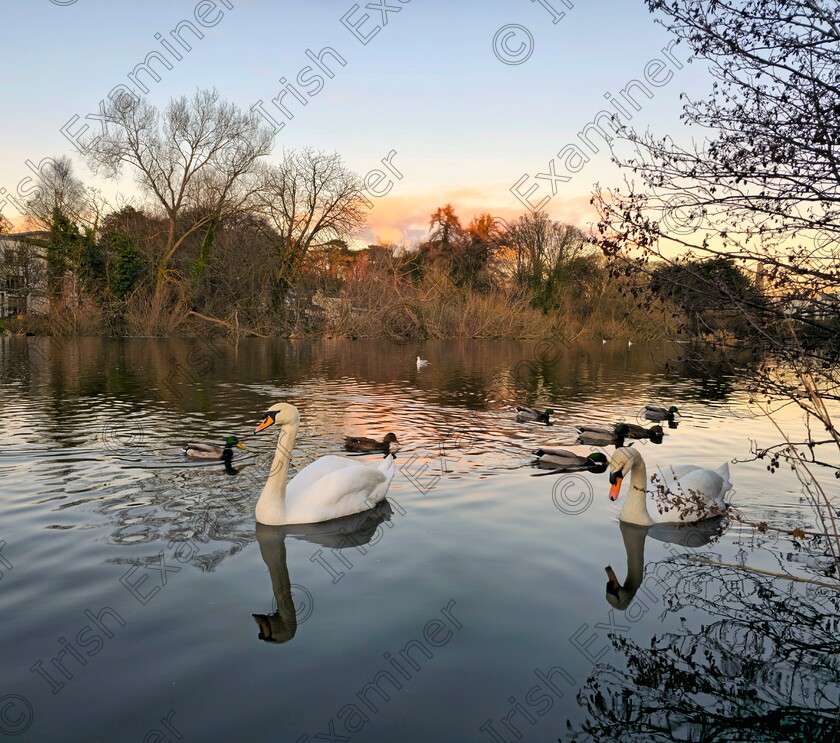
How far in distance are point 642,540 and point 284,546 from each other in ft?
11.7

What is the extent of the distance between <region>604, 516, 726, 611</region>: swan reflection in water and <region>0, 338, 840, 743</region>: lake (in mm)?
33

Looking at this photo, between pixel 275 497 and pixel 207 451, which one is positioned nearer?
pixel 275 497

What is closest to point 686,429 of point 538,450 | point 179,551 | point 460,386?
point 538,450

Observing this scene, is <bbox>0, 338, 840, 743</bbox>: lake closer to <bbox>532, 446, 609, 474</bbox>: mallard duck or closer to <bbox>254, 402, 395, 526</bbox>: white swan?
<bbox>254, 402, 395, 526</bbox>: white swan

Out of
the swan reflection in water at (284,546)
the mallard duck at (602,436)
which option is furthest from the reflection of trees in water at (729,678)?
the mallard duck at (602,436)

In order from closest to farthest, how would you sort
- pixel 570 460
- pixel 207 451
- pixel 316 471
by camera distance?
pixel 316 471 < pixel 207 451 < pixel 570 460

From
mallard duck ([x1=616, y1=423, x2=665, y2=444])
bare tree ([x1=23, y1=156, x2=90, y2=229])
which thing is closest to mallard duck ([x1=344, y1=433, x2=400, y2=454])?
mallard duck ([x1=616, y1=423, x2=665, y2=444])

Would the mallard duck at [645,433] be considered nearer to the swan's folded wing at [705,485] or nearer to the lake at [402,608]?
the lake at [402,608]

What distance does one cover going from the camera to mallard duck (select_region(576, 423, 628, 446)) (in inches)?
489

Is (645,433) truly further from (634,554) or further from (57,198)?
(57,198)

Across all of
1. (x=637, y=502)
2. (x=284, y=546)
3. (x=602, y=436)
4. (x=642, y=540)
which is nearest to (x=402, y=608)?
(x=284, y=546)

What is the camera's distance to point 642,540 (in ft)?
23.1

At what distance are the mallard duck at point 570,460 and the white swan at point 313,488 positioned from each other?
10.5ft

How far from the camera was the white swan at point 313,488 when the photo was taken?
23.0ft
